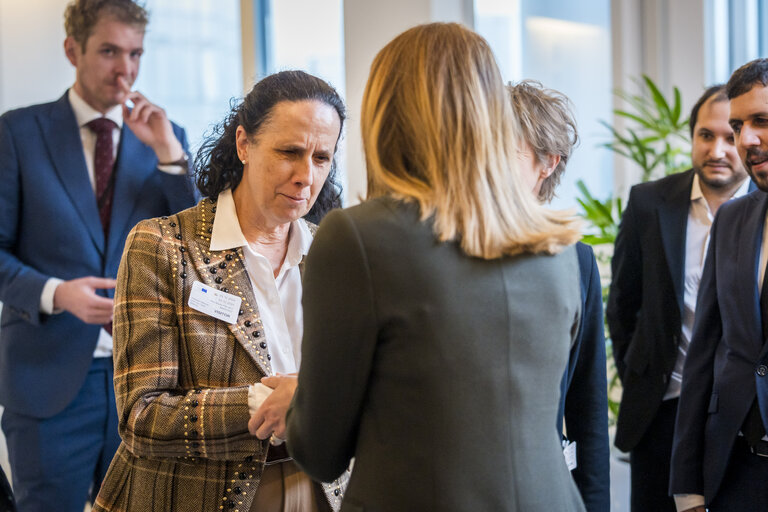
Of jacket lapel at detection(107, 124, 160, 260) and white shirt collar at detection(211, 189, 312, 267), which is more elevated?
jacket lapel at detection(107, 124, 160, 260)

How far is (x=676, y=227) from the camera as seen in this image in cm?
274

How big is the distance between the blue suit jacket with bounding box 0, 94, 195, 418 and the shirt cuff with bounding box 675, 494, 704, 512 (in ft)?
5.48

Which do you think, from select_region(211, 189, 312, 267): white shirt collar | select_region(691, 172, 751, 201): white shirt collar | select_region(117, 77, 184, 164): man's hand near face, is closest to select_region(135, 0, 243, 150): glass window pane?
select_region(117, 77, 184, 164): man's hand near face

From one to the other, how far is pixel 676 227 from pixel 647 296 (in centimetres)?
26

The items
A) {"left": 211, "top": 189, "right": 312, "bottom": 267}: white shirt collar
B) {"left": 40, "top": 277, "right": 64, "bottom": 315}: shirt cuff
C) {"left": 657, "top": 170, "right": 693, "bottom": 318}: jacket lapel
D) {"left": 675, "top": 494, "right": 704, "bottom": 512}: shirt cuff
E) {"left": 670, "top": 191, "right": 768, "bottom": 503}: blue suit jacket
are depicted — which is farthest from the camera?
{"left": 657, "top": 170, "right": 693, "bottom": 318}: jacket lapel

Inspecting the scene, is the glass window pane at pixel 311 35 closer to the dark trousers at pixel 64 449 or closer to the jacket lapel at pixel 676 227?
the jacket lapel at pixel 676 227

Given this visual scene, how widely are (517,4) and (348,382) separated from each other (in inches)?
164

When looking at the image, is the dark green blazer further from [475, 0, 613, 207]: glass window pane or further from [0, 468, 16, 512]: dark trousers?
[475, 0, 613, 207]: glass window pane

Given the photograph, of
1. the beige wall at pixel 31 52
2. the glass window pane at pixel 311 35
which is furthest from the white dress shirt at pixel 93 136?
the glass window pane at pixel 311 35

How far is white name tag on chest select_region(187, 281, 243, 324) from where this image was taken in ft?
5.05

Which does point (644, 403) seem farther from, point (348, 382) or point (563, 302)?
point (348, 382)

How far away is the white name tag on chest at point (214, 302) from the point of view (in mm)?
1538

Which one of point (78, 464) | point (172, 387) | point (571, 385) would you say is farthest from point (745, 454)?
point (78, 464)

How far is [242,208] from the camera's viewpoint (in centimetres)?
175
